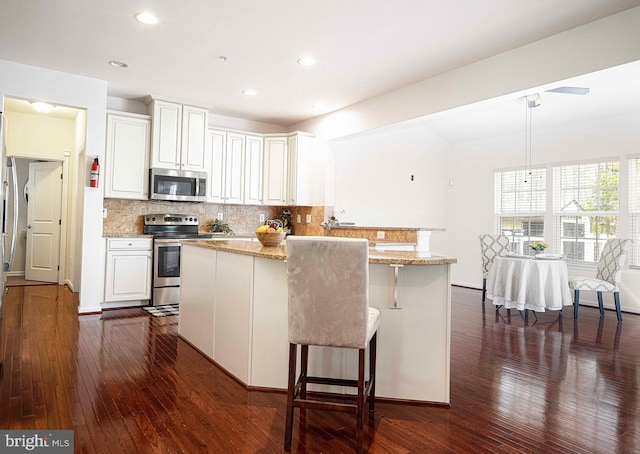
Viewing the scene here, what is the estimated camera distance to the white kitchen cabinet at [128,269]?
4934 mm

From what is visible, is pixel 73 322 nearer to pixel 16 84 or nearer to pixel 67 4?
pixel 16 84

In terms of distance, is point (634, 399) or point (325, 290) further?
point (634, 399)

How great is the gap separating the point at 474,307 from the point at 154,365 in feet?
13.7

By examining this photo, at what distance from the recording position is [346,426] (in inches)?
87.7

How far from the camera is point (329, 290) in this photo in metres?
2.00

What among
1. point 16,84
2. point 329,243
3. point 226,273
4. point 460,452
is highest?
point 16,84

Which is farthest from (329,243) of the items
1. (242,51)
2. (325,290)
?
(242,51)

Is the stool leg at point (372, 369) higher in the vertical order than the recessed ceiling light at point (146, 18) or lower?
lower

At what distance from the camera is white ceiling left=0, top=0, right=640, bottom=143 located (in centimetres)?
303

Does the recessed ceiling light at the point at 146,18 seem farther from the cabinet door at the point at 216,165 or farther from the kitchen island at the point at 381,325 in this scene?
the cabinet door at the point at 216,165

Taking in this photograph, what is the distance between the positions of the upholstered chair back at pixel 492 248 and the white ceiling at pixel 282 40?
2193mm

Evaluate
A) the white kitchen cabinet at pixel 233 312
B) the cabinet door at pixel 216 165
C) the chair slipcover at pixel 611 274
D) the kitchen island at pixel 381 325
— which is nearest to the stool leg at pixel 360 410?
the kitchen island at pixel 381 325

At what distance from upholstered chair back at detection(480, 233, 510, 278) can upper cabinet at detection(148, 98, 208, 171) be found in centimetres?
419
